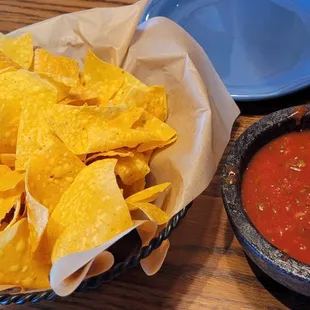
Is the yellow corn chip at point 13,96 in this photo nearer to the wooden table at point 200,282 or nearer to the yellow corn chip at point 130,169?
the yellow corn chip at point 130,169

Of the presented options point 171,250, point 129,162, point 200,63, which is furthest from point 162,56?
point 171,250

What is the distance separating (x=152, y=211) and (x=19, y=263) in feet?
0.73

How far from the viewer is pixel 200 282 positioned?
41.8 inches

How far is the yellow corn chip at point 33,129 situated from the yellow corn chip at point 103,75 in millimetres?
120

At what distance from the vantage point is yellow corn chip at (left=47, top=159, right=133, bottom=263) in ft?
2.95

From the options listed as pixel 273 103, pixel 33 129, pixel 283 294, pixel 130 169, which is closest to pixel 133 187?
pixel 130 169

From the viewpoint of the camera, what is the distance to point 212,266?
108 centimetres

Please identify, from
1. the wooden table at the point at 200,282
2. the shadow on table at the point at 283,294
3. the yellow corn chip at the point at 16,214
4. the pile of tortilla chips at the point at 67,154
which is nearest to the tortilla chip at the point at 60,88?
the pile of tortilla chips at the point at 67,154

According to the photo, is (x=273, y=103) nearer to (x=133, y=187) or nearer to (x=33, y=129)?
(x=133, y=187)

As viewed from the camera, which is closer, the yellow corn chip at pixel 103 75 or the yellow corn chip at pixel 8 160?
the yellow corn chip at pixel 8 160

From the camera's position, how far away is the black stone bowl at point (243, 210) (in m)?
0.91

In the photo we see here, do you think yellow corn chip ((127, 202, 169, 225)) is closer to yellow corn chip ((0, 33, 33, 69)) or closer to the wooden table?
the wooden table

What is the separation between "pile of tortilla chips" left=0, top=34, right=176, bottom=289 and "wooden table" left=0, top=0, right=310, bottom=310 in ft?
0.45

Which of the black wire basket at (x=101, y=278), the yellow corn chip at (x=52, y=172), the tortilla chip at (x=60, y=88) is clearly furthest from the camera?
the tortilla chip at (x=60, y=88)
